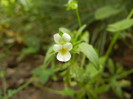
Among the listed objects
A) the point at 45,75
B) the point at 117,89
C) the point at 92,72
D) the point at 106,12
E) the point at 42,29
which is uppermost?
the point at 42,29

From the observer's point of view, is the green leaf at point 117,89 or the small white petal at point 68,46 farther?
the green leaf at point 117,89

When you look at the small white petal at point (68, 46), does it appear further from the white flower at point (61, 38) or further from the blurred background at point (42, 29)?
the blurred background at point (42, 29)

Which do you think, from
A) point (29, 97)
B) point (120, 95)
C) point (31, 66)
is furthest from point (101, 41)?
point (29, 97)

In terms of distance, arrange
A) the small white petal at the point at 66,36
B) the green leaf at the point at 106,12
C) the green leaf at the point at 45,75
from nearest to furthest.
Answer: the small white petal at the point at 66,36, the green leaf at the point at 45,75, the green leaf at the point at 106,12

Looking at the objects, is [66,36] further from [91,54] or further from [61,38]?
[91,54]

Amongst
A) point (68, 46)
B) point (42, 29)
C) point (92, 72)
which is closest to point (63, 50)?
point (68, 46)

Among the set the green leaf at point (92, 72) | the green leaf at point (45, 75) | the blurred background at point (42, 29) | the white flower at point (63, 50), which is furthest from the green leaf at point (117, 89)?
the white flower at point (63, 50)

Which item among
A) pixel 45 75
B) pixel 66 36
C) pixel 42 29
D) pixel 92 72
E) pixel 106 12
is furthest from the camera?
pixel 42 29

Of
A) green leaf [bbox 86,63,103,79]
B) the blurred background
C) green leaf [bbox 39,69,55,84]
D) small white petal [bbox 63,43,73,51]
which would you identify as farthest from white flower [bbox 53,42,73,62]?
the blurred background

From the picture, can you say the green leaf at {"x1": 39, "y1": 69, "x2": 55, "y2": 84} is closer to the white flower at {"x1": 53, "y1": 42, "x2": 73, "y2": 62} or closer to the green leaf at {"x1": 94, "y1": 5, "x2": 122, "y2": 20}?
the white flower at {"x1": 53, "y1": 42, "x2": 73, "y2": 62}
